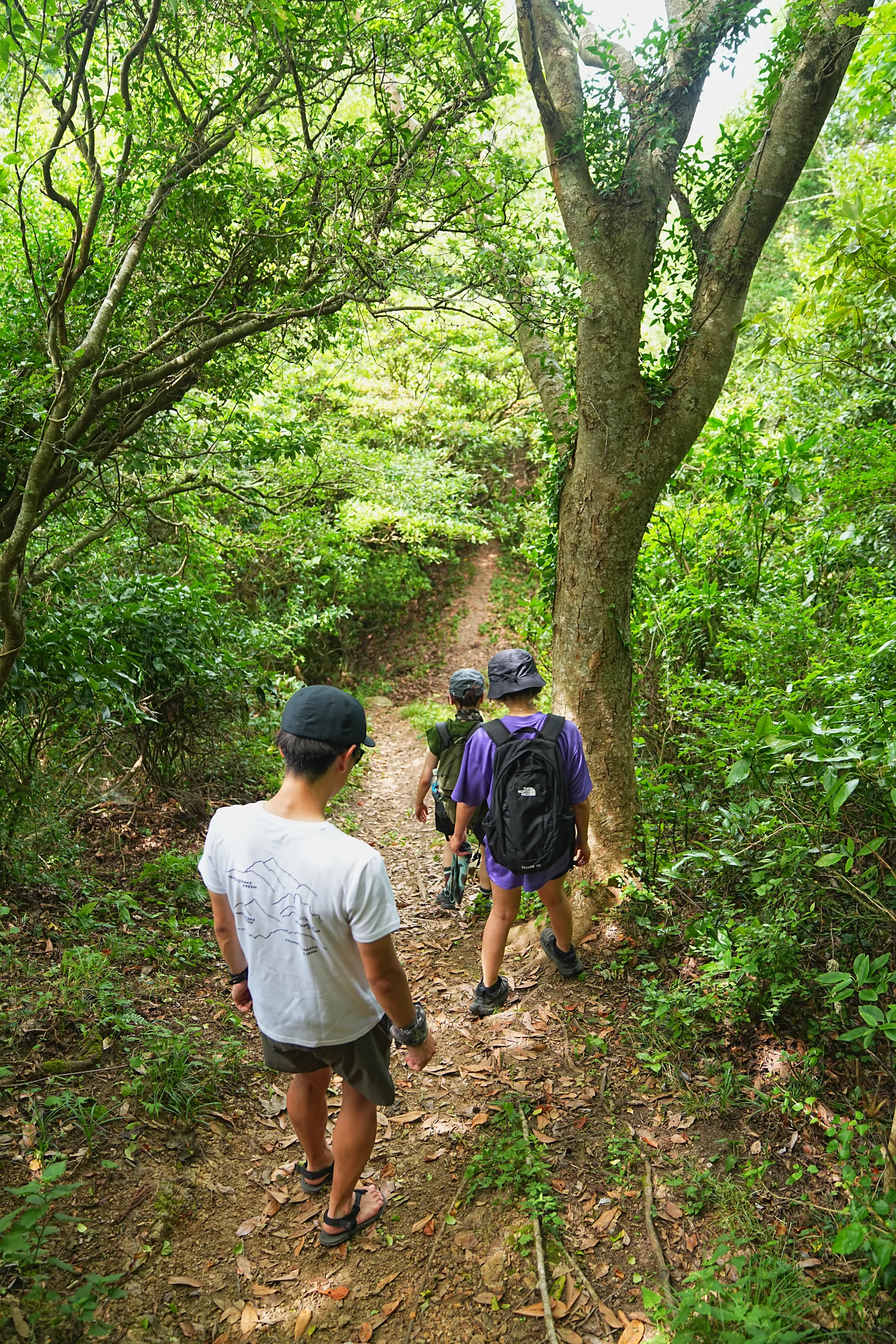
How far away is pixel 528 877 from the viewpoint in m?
3.72

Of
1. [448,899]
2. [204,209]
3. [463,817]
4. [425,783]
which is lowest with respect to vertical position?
[448,899]

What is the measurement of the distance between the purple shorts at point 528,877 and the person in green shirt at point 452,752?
3.77 ft

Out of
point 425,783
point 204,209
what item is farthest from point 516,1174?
point 204,209

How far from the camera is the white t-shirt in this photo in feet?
7.06

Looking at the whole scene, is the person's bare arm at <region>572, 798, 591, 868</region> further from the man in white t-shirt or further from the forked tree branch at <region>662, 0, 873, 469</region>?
the forked tree branch at <region>662, 0, 873, 469</region>

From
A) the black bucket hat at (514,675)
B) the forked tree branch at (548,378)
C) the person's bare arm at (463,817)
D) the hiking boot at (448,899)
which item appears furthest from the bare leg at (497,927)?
the forked tree branch at (548,378)

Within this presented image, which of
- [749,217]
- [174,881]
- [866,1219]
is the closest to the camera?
[866,1219]

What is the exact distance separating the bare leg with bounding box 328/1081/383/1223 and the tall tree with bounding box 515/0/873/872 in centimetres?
229

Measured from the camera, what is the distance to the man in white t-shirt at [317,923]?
7.13 feet

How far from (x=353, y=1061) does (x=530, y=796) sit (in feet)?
4.80

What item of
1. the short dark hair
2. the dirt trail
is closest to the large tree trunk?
the dirt trail

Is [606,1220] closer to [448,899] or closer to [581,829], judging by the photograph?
[581,829]

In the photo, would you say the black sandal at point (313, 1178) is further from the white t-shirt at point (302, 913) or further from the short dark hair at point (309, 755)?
the short dark hair at point (309, 755)

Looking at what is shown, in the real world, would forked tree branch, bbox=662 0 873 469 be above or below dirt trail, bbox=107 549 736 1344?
above
